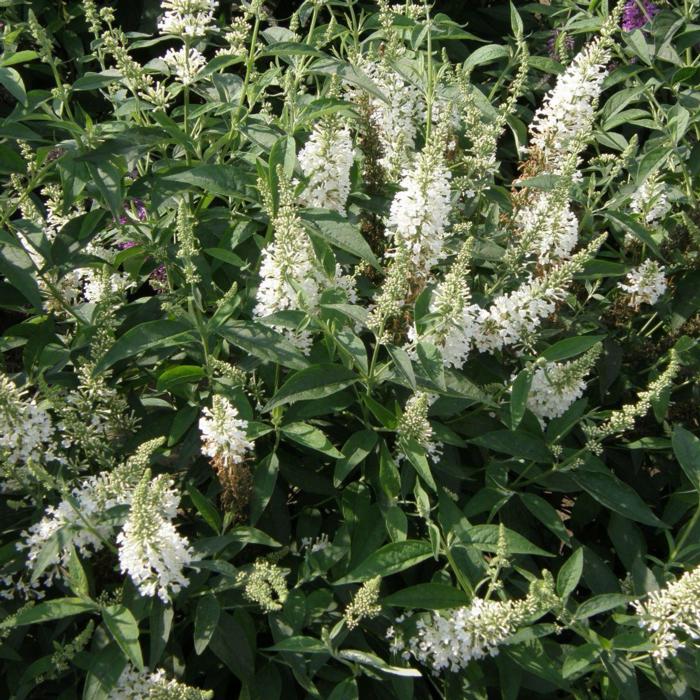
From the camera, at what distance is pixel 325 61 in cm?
292

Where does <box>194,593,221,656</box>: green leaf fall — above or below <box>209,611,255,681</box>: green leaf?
above

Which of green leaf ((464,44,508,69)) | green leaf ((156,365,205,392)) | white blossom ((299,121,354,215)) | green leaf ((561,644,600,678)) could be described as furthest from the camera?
green leaf ((464,44,508,69))

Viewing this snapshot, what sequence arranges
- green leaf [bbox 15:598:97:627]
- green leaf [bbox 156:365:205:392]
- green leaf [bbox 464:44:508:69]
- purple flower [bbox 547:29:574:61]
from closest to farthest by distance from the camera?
green leaf [bbox 15:598:97:627]
green leaf [bbox 156:365:205:392]
green leaf [bbox 464:44:508:69]
purple flower [bbox 547:29:574:61]

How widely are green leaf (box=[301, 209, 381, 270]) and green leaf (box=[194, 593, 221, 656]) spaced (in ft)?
3.19

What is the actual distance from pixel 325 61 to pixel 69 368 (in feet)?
4.27

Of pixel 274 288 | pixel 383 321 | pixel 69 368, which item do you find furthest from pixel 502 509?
pixel 69 368

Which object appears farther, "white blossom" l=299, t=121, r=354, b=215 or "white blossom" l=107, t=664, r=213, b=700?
"white blossom" l=299, t=121, r=354, b=215

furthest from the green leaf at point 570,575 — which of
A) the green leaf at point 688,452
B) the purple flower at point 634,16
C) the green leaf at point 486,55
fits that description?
the purple flower at point 634,16

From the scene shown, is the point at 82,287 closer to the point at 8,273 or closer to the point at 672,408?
the point at 8,273

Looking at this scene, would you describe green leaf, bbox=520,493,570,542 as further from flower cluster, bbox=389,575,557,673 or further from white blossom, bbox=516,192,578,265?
white blossom, bbox=516,192,578,265

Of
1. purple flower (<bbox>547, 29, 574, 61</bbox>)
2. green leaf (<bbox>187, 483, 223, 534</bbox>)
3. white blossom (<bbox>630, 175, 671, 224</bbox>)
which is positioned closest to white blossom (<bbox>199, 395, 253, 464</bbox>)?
green leaf (<bbox>187, 483, 223, 534</bbox>)

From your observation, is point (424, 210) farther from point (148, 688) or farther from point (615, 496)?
point (148, 688)

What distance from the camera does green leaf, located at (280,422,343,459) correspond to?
2.40 metres

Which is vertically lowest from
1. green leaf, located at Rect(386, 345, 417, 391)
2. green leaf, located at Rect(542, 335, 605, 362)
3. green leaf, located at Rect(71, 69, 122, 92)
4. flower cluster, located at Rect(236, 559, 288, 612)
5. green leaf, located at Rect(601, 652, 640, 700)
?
green leaf, located at Rect(601, 652, 640, 700)
